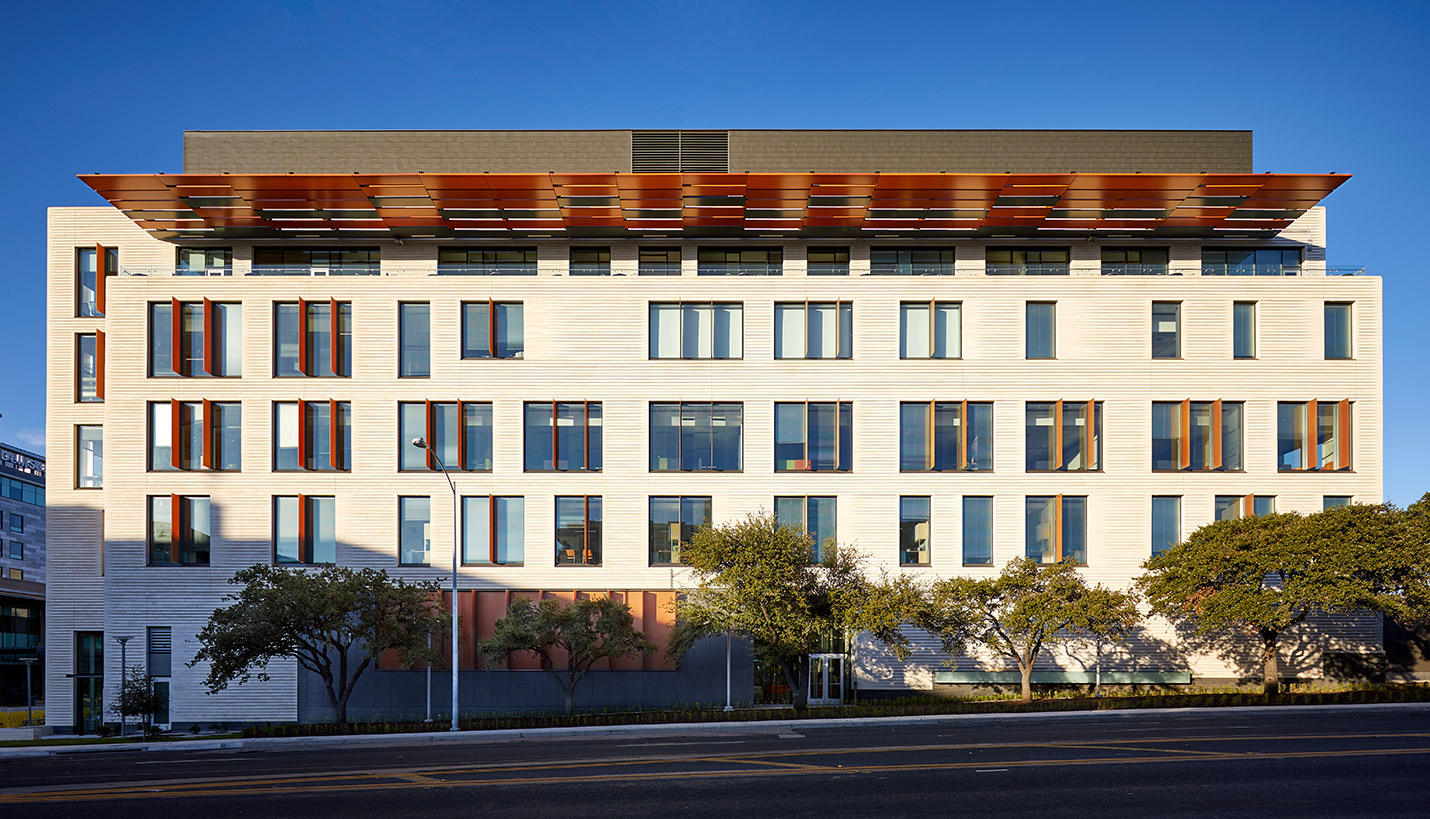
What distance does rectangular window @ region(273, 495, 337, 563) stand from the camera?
138 ft

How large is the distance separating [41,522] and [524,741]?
9272 centimetres

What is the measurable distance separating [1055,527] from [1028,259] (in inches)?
481

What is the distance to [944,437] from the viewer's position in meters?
42.7

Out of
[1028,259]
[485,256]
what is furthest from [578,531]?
[1028,259]

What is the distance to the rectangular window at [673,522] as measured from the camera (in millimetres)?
42062

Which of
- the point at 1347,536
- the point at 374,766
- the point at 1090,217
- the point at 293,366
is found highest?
the point at 1090,217

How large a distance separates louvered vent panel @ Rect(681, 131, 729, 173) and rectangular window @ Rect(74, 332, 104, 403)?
28080 mm

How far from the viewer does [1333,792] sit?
53.0ft

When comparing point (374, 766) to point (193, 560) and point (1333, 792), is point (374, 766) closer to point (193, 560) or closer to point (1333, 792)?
point (1333, 792)

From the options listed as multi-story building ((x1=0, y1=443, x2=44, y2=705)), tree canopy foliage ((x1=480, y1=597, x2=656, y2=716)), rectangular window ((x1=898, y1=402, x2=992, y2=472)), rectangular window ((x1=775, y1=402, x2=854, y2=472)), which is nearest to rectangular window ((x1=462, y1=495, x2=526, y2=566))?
tree canopy foliage ((x1=480, y1=597, x2=656, y2=716))

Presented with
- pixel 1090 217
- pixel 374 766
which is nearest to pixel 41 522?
pixel 374 766

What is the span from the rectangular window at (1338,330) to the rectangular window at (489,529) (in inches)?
1422

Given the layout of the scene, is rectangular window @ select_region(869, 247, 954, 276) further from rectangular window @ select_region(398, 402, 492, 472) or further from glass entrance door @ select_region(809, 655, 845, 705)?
rectangular window @ select_region(398, 402, 492, 472)

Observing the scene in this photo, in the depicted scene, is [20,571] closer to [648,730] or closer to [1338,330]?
[648,730]
